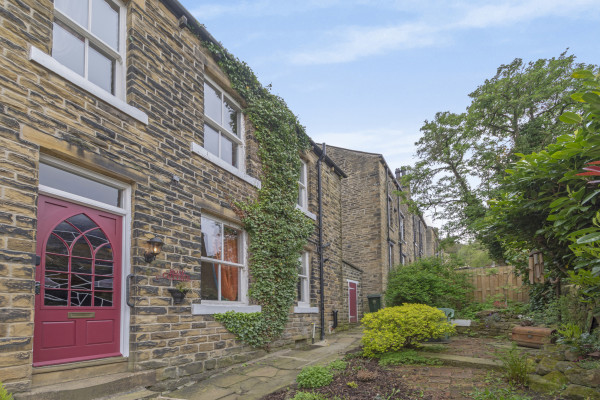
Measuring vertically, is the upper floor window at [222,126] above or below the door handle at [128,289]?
above

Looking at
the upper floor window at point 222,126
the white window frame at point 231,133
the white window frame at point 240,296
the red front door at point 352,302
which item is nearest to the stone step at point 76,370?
the white window frame at point 240,296

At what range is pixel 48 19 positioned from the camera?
4.12 meters

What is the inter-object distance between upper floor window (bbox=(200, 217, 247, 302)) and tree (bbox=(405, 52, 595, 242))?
34.4 feet

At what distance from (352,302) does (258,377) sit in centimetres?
955

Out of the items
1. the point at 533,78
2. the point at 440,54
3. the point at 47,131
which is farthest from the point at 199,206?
the point at 533,78

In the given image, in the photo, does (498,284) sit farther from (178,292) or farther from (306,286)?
(178,292)

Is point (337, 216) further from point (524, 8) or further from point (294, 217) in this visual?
point (524, 8)

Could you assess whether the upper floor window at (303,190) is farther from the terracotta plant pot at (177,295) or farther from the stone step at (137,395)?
the stone step at (137,395)

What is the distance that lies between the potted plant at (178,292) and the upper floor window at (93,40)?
2874mm

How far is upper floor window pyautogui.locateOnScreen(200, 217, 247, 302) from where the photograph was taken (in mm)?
6332

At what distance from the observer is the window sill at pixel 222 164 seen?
6.17 meters

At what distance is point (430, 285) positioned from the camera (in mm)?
11812

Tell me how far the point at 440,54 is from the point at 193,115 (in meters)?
6.27

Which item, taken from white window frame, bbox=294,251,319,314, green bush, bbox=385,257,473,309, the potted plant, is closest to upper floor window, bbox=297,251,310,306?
white window frame, bbox=294,251,319,314
